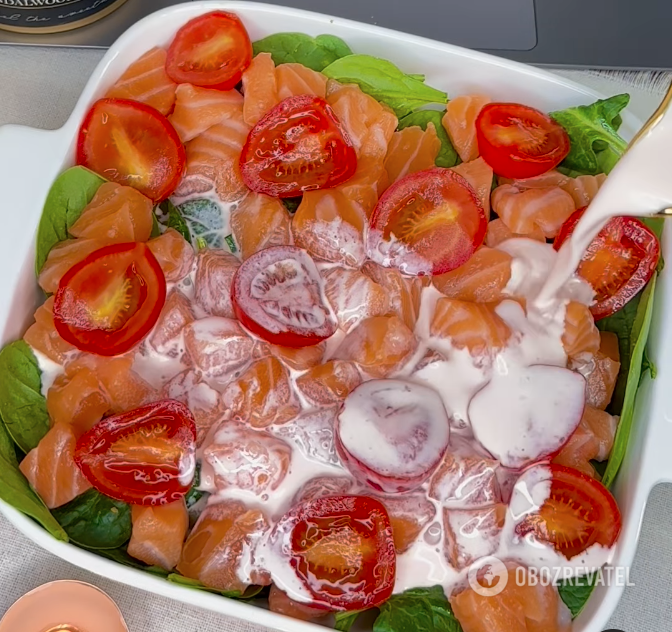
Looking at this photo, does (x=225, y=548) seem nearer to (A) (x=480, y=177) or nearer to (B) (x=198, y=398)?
(B) (x=198, y=398)

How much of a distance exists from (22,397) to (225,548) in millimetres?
380

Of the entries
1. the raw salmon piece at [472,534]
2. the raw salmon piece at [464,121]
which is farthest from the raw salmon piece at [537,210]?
the raw salmon piece at [472,534]

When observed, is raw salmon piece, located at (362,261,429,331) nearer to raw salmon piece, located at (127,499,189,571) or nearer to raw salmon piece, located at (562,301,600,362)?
raw salmon piece, located at (562,301,600,362)

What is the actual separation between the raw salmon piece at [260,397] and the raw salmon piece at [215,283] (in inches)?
4.8

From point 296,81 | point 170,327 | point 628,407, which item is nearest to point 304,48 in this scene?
point 296,81

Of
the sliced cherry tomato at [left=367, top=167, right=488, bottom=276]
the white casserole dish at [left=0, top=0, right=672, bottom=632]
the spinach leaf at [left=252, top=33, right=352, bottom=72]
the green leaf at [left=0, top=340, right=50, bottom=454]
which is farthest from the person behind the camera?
the spinach leaf at [left=252, top=33, right=352, bottom=72]

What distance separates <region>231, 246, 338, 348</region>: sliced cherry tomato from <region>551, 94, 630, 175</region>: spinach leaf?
501 millimetres

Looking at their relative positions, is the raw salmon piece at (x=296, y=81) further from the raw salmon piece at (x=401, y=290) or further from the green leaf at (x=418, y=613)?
the green leaf at (x=418, y=613)

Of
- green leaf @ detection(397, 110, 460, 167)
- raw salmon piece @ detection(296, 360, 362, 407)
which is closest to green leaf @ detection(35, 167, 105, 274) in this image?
raw salmon piece @ detection(296, 360, 362, 407)

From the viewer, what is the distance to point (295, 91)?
1291mm

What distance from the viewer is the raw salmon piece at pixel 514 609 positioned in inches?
40.3

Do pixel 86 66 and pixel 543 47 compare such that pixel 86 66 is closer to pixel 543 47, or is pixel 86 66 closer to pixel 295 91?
pixel 295 91

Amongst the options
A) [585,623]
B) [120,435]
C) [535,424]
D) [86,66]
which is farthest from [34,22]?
[585,623]

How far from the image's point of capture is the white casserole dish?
1005 mm
